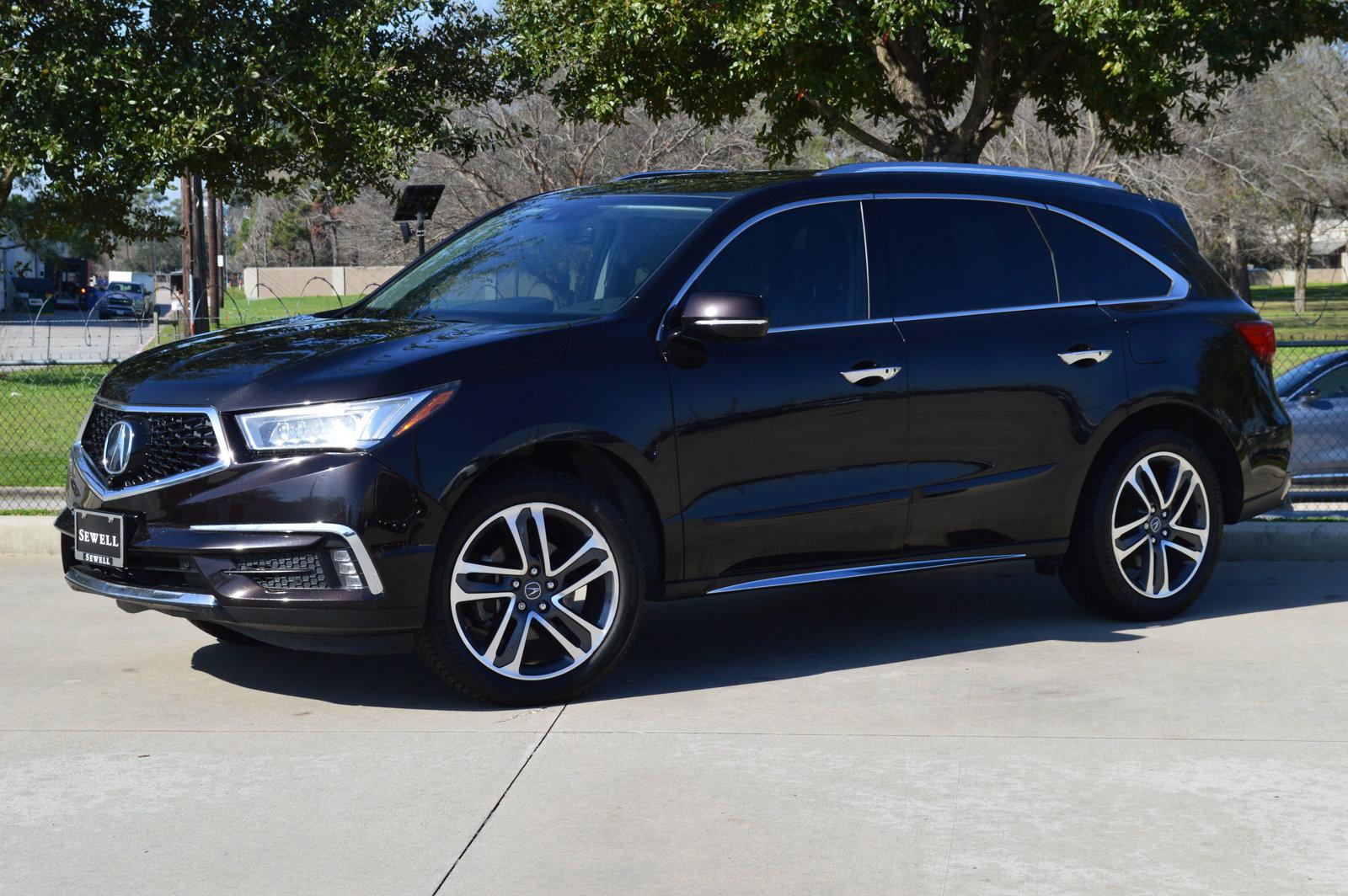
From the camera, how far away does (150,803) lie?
482 cm

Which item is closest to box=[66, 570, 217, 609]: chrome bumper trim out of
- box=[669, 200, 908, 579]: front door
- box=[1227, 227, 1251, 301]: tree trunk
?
box=[669, 200, 908, 579]: front door

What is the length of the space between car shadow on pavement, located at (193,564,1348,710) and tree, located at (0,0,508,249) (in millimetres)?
13815

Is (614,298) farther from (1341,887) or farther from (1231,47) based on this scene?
(1231,47)

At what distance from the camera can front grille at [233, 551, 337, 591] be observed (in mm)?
5469

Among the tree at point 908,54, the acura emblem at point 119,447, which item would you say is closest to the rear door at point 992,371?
the acura emblem at point 119,447

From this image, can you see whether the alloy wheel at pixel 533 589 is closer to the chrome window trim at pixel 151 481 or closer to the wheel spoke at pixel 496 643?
the wheel spoke at pixel 496 643

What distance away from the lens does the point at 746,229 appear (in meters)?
6.35

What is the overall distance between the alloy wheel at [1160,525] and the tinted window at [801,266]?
158cm

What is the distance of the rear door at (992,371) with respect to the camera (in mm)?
6594

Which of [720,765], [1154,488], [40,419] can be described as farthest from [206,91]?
[720,765]

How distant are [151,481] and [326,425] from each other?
2.30 ft

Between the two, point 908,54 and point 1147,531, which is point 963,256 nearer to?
point 1147,531

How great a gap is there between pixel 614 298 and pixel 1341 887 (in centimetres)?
320

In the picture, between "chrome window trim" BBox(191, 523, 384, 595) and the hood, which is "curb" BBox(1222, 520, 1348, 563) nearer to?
the hood
